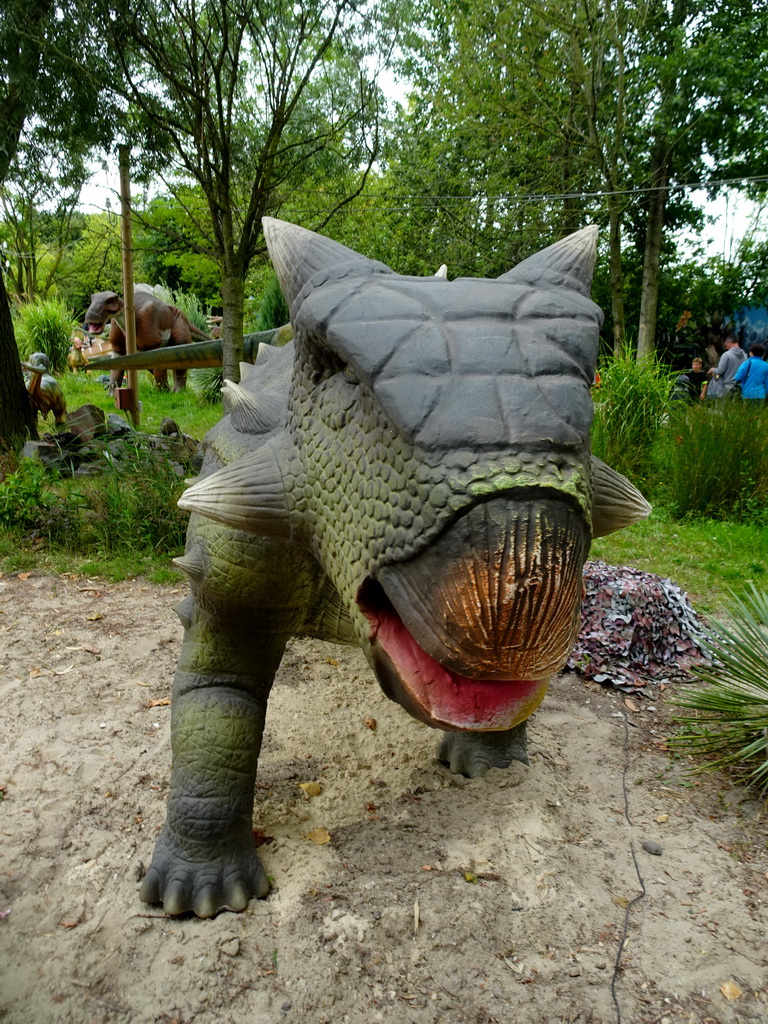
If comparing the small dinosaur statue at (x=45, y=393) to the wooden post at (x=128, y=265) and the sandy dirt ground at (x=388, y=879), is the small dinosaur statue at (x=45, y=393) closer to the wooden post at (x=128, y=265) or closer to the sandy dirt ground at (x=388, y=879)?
the wooden post at (x=128, y=265)

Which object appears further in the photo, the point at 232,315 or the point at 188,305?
the point at 188,305

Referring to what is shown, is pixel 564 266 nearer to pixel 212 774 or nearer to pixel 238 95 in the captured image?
pixel 212 774

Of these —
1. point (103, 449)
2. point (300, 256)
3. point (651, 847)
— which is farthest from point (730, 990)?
point (103, 449)

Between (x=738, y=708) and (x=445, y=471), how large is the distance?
8.80 feet

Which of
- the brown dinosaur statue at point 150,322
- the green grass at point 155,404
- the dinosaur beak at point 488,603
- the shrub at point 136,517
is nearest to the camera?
the dinosaur beak at point 488,603

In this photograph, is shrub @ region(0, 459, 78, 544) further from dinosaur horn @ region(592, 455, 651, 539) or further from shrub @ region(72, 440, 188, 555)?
dinosaur horn @ region(592, 455, 651, 539)

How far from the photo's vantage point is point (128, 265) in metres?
10.2

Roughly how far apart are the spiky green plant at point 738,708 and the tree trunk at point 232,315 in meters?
5.86

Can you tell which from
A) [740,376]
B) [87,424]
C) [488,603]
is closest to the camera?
[488,603]

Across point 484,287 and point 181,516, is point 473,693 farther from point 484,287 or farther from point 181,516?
point 181,516

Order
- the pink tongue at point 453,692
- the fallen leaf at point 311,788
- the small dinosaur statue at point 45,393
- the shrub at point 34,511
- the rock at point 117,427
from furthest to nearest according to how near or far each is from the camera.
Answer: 1. the small dinosaur statue at point 45,393
2. the rock at point 117,427
3. the shrub at point 34,511
4. the fallen leaf at point 311,788
5. the pink tongue at point 453,692

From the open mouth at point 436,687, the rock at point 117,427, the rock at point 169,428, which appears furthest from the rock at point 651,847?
the rock at point 169,428

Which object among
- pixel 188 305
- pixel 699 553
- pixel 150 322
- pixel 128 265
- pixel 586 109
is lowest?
pixel 699 553

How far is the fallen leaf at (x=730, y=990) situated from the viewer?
2209mm
